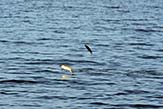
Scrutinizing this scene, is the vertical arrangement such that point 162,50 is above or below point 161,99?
above

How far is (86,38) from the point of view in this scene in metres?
37.1

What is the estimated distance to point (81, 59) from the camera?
2981 cm

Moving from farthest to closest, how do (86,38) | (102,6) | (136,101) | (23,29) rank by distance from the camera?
(102,6) → (23,29) → (86,38) → (136,101)

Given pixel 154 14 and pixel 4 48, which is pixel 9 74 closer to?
pixel 4 48

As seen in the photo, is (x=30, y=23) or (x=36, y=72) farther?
(x=30, y=23)

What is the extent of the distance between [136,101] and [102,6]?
40.3 metres

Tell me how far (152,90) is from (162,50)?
9.78 meters

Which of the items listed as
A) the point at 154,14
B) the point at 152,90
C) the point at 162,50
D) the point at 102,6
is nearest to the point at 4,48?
the point at 162,50

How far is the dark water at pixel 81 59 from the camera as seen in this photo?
72.1ft

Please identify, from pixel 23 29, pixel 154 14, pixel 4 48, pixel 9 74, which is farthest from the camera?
pixel 154 14

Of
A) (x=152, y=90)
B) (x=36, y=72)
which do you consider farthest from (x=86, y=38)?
(x=152, y=90)

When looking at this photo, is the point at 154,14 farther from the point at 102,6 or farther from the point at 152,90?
the point at 152,90

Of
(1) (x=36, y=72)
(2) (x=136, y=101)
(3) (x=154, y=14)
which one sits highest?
(3) (x=154, y=14)

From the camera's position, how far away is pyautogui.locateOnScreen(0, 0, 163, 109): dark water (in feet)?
72.1
